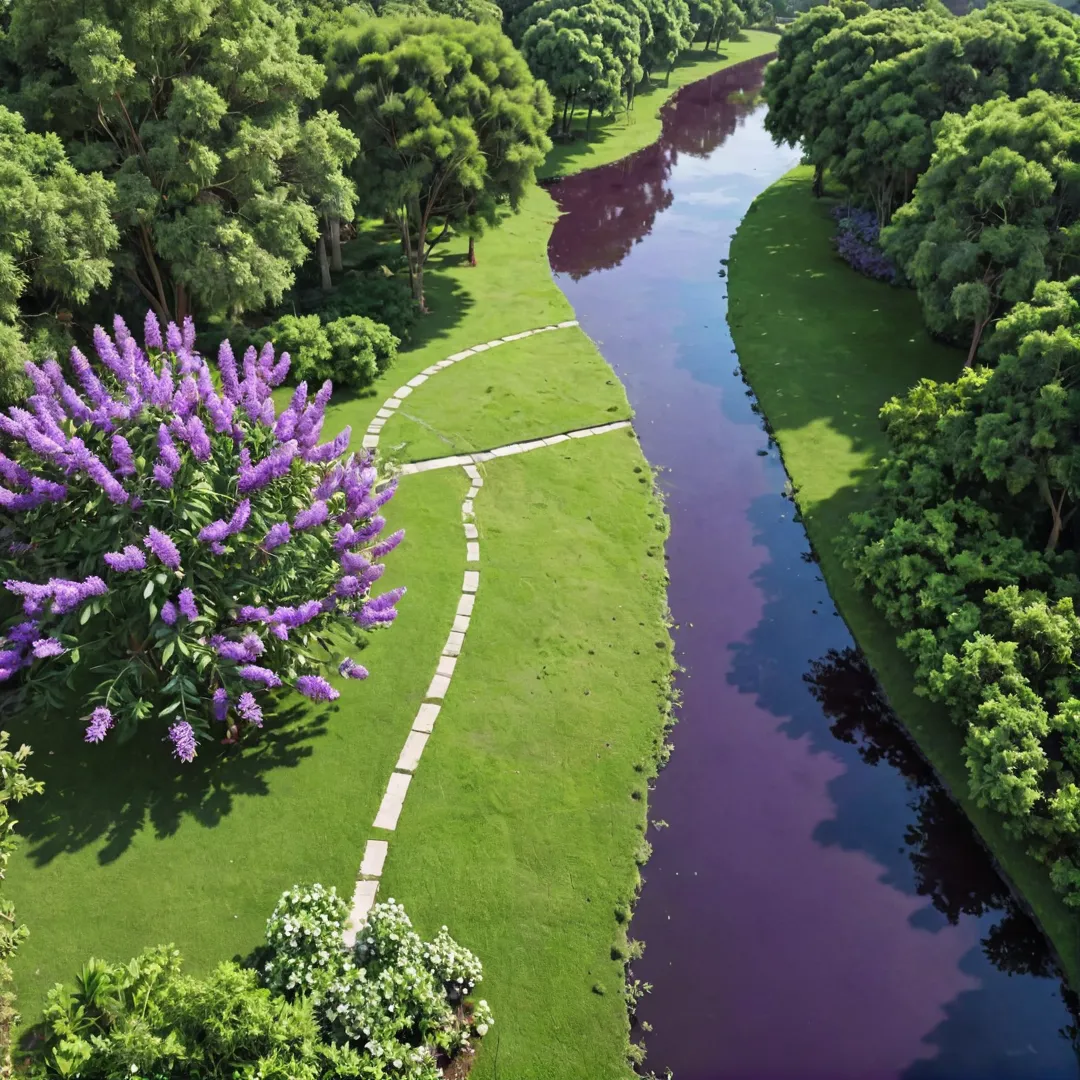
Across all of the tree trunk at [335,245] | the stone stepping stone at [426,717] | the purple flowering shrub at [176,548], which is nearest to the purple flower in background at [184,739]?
the purple flowering shrub at [176,548]

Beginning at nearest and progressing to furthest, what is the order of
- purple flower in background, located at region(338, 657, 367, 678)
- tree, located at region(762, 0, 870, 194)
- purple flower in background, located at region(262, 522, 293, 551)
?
1. purple flower in background, located at region(262, 522, 293, 551)
2. purple flower in background, located at region(338, 657, 367, 678)
3. tree, located at region(762, 0, 870, 194)

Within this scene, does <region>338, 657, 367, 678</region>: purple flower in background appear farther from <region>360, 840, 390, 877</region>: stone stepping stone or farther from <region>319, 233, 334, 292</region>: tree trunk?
<region>319, 233, 334, 292</region>: tree trunk

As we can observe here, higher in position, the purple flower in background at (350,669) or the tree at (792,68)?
the tree at (792,68)

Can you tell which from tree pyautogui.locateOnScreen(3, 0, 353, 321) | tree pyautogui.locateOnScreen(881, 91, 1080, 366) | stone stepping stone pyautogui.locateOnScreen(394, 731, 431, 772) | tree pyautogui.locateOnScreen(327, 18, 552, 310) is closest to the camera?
stone stepping stone pyautogui.locateOnScreen(394, 731, 431, 772)

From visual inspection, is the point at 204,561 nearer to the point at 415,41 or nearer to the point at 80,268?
the point at 80,268

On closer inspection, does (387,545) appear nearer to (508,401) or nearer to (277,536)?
(277,536)

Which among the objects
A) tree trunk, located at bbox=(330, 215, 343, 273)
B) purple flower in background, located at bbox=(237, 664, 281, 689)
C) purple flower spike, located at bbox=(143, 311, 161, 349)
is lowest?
purple flower in background, located at bbox=(237, 664, 281, 689)

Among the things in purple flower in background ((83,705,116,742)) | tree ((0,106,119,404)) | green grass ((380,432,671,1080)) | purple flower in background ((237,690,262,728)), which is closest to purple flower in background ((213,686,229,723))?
purple flower in background ((237,690,262,728))

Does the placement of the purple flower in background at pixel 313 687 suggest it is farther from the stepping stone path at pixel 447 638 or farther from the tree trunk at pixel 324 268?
the tree trunk at pixel 324 268
